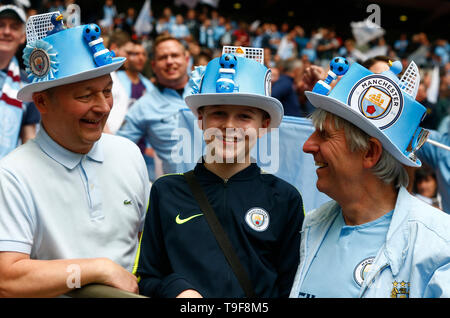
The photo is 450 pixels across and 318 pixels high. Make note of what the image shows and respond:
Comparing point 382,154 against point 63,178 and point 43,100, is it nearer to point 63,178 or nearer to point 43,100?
point 63,178

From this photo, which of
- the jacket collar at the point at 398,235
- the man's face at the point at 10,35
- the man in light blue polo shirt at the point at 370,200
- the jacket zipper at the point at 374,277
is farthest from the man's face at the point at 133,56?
the jacket zipper at the point at 374,277

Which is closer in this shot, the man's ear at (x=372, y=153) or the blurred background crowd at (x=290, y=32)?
the man's ear at (x=372, y=153)

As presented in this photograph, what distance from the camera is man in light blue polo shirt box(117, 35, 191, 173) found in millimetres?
4711

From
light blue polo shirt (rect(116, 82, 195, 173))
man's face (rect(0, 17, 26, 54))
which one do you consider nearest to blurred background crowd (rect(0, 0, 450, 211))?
man's face (rect(0, 17, 26, 54))

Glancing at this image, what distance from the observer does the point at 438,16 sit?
22.4 meters

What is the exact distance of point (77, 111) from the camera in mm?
2354

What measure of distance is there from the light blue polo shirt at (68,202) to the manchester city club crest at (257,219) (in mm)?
725

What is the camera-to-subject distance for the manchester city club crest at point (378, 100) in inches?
74.8

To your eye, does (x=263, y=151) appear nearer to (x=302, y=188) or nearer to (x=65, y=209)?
(x=302, y=188)

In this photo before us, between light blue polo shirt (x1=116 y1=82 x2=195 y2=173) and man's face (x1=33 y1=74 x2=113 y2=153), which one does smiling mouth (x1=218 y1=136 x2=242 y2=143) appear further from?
light blue polo shirt (x1=116 y1=82 x2=195 y2=173)

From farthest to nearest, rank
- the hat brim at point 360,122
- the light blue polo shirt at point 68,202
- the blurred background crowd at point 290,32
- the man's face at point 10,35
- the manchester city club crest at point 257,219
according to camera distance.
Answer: the blurred background crowd at point 290,32 → the man's face at point 10,35 → the light blue polo shirt at point 68,202 → the manchester city club crest at point 257,219 → the hat brim at point 360,122

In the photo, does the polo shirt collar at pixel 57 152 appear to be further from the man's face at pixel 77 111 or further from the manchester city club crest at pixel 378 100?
the manchester city club crest at pixel 378 100

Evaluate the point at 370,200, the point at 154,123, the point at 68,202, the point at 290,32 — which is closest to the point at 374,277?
the point at 370,200

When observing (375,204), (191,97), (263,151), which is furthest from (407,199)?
(263,151)
